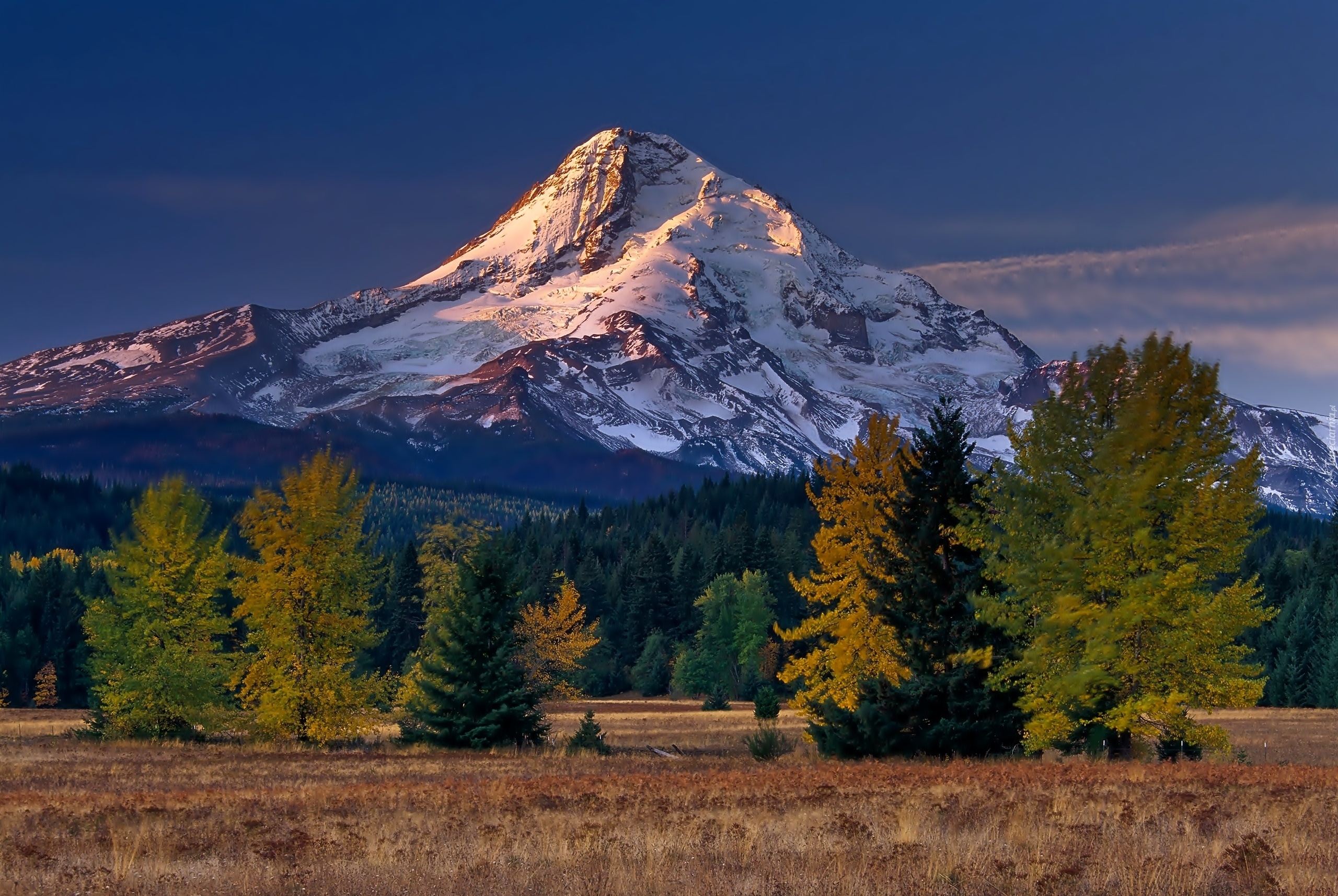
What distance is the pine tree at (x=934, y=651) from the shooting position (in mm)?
28047

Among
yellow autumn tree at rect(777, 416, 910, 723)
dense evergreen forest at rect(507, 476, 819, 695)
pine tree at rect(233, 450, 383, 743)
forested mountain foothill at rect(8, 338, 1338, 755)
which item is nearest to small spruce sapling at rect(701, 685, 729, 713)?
forested mountain foothill at rect(8, 338, 1338, 755)

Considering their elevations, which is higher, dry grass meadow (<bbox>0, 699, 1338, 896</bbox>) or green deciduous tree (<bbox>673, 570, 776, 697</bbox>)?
dry grass meadow (<bbox>0, 699, 1338, 896</bbox>)

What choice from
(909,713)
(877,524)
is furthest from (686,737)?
(909,713)

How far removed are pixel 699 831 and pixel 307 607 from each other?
98.8 feet

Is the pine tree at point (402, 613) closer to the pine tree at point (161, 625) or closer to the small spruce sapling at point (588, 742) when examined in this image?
the pine tree at point (161, 625)

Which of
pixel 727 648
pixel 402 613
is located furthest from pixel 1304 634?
pixel 402 613

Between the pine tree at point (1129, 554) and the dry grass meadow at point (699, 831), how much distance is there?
2.34 m

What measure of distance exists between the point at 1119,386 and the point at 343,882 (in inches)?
852

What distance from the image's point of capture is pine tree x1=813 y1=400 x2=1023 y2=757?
92.0 feet

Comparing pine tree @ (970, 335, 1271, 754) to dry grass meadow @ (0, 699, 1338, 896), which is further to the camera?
pine tree @ (970, 335, 1271, 754)

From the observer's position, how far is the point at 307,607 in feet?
137

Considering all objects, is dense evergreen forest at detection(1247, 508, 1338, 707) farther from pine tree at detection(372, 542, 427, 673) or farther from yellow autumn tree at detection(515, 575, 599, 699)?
pine tree at detection(372, 542, 427, 673)

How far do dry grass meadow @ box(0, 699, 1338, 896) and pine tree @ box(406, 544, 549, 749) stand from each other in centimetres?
1096

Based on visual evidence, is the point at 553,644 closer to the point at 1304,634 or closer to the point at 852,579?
the point at 852,579
